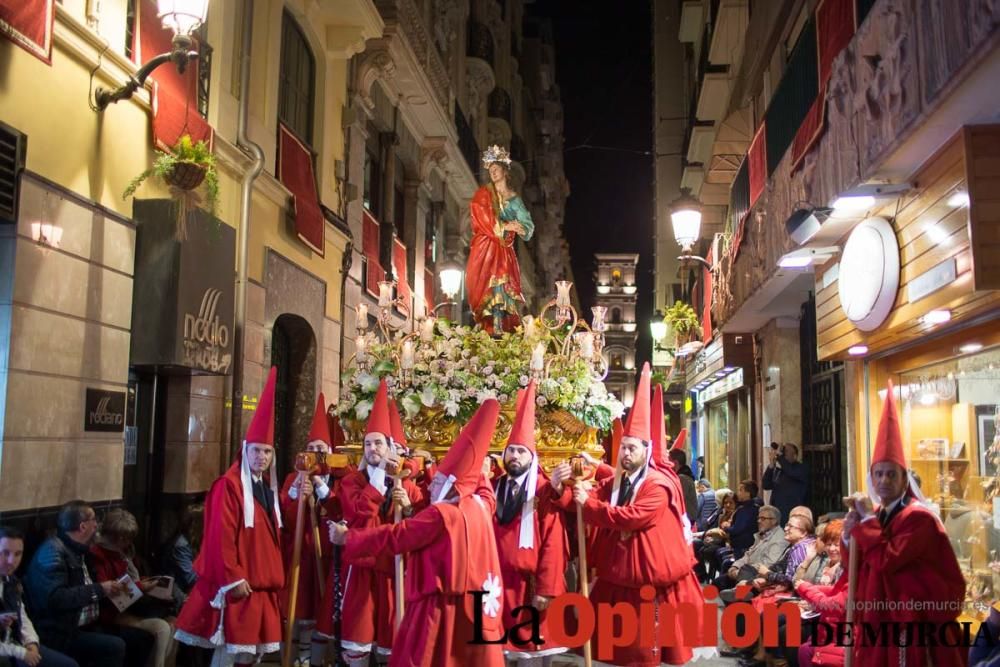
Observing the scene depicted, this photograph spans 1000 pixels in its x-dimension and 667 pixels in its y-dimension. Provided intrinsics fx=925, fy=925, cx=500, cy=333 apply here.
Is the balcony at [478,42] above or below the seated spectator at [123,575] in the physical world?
above

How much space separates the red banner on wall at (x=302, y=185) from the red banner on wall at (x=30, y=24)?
5.92m

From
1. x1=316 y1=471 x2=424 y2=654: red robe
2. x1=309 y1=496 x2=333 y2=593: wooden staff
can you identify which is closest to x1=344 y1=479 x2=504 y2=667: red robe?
x1=316 y1=471 x2=424 y2=654: red robe

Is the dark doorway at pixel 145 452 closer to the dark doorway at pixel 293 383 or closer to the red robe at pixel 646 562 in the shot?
the dark doorway at pixel 293 383

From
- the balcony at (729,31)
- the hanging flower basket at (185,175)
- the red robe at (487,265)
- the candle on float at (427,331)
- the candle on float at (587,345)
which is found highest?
the balcony at (729,31)

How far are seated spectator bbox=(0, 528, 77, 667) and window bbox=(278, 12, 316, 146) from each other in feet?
28.7

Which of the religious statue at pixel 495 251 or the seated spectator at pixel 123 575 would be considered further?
the religious statue at pixel 495 251

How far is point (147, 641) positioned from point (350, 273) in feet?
31.1

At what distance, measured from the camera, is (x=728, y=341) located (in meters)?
18.8

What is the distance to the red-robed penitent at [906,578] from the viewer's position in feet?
17.0

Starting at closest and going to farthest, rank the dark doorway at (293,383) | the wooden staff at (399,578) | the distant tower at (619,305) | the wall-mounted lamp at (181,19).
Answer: the wooden staff at (399,578)
the wall-mounted lamp at (181,19)
the dark doorway at (293,383)
the distant tower at (619,305)

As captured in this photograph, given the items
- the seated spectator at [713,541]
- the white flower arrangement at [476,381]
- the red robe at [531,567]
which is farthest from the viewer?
the seated spectator at [713,541]

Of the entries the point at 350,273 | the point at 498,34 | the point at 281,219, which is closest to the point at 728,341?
the point at 350,273

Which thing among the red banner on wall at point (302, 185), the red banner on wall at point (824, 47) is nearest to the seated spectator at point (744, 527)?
the red banner on wall at point (824, 47)

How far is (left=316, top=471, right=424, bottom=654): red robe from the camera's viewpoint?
269 inches
